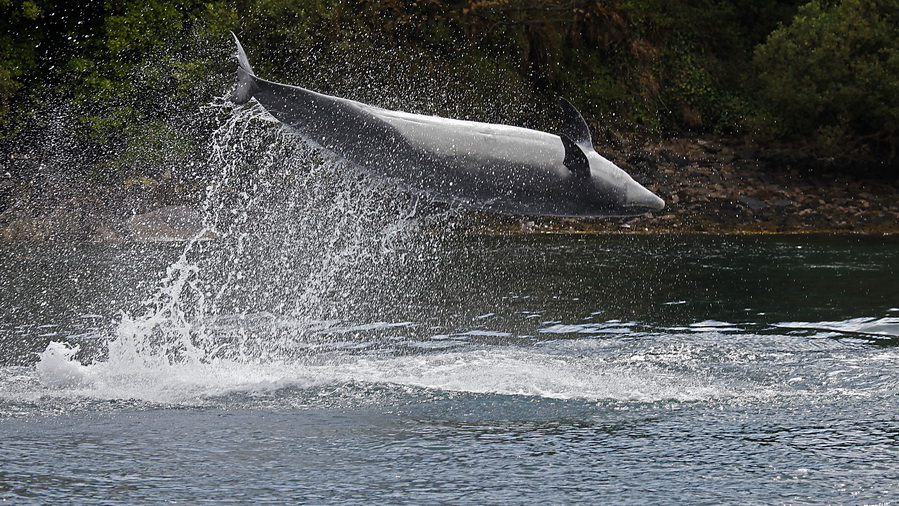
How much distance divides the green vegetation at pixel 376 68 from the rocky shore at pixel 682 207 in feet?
2.73

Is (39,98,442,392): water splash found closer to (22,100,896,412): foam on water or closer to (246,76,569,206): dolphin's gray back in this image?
(22,100,896,412): foam on water

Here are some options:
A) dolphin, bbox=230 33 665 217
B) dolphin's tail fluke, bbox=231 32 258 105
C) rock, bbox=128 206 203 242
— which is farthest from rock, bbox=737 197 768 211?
dolphin's tail fluke, bbox=231 32 258 105

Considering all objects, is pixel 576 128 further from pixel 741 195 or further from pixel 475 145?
pixel 741 195

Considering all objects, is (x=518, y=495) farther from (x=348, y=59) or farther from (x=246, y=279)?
(x=348, y=59)

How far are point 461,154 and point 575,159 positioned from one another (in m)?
0.98

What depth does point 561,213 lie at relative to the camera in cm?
1045

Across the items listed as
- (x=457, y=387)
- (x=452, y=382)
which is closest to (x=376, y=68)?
(x=452, y=382)

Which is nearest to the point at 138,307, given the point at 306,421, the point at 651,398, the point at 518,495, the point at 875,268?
the point at 306,421

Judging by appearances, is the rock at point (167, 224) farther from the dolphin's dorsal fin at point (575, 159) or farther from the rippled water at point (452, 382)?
the dolphin's dorsal fin at point (575, 159)

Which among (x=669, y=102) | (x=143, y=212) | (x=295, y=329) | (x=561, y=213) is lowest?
(x=295, y=329)

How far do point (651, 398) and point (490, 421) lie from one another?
5.80 feet

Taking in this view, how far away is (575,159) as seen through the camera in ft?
33.4

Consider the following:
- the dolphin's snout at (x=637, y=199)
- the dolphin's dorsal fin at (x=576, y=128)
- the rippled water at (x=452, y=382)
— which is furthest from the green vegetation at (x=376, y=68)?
the dolphin's snout at (x=637, y=199)

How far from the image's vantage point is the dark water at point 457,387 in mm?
8844
